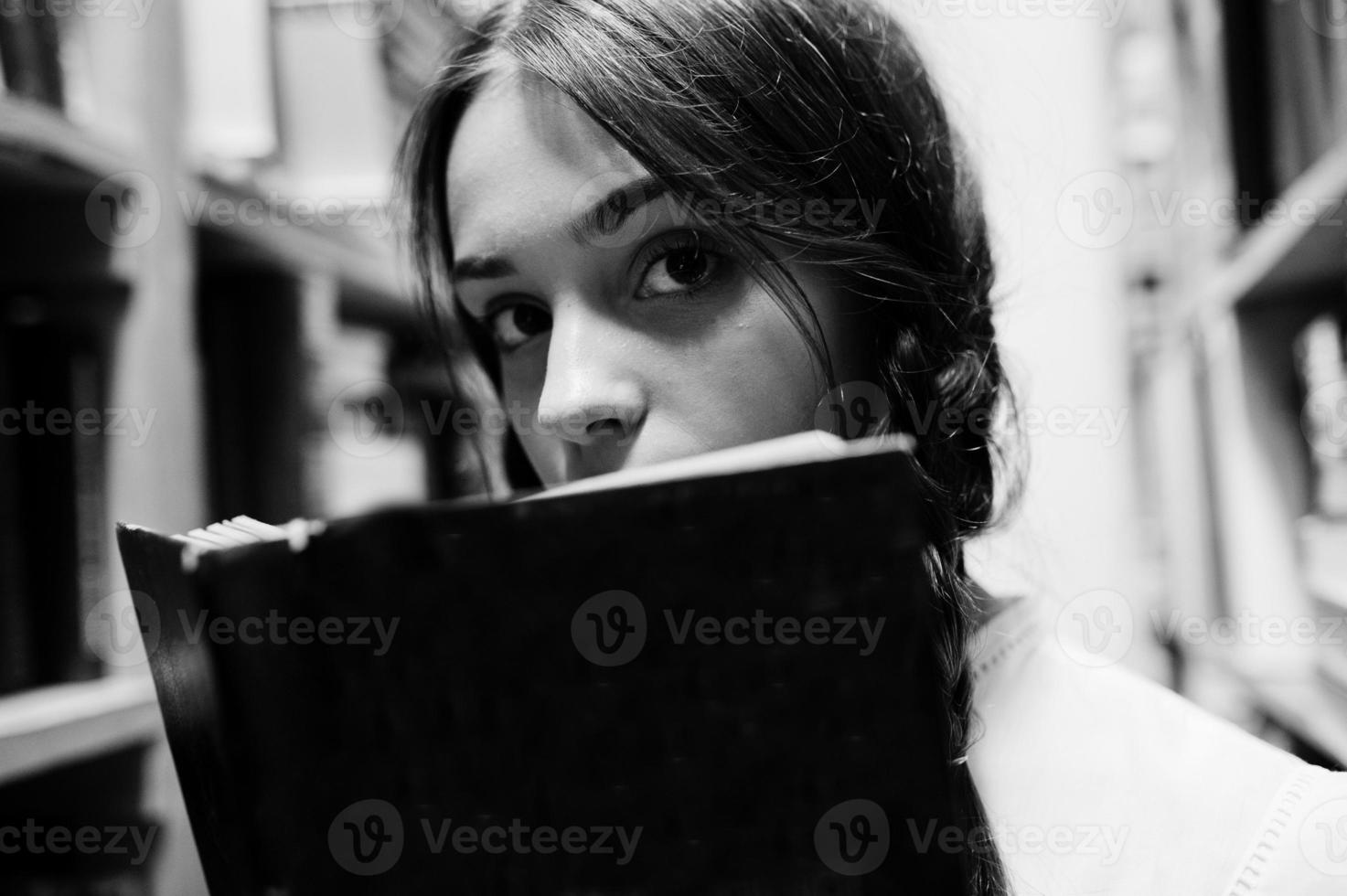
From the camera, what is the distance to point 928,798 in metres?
0.30

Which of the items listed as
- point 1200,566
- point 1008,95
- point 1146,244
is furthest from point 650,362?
point 1146,244

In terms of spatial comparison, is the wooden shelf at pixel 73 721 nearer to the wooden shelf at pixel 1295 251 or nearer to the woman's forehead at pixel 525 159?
the woman's forehead at pixel 525 159

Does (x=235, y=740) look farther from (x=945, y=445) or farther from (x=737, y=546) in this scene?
(x=945, y=445)

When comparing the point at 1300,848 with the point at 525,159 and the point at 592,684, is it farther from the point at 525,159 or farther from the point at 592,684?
the point at 525,159

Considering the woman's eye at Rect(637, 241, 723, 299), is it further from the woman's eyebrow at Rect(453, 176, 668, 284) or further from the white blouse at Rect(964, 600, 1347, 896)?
the white blouse at Rect(964, 600, 1347, 896)

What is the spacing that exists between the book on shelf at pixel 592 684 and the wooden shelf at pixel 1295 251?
76cm

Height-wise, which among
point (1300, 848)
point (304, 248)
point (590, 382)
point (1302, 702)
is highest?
point (304, 248)

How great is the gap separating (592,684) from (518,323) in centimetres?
41

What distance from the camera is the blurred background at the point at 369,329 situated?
753 millimetres

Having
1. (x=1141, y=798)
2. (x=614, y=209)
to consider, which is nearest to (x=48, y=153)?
(x=614, y=209)

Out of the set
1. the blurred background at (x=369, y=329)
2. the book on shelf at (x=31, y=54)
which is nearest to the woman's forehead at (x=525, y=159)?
the blurred background at (x=369, y=329)

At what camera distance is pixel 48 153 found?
69 cm

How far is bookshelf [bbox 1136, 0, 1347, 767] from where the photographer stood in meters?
0.97

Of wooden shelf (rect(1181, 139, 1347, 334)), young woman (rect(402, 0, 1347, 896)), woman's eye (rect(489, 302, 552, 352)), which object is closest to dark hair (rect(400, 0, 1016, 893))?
young woman (rect(402, 0, 1347, 896))
